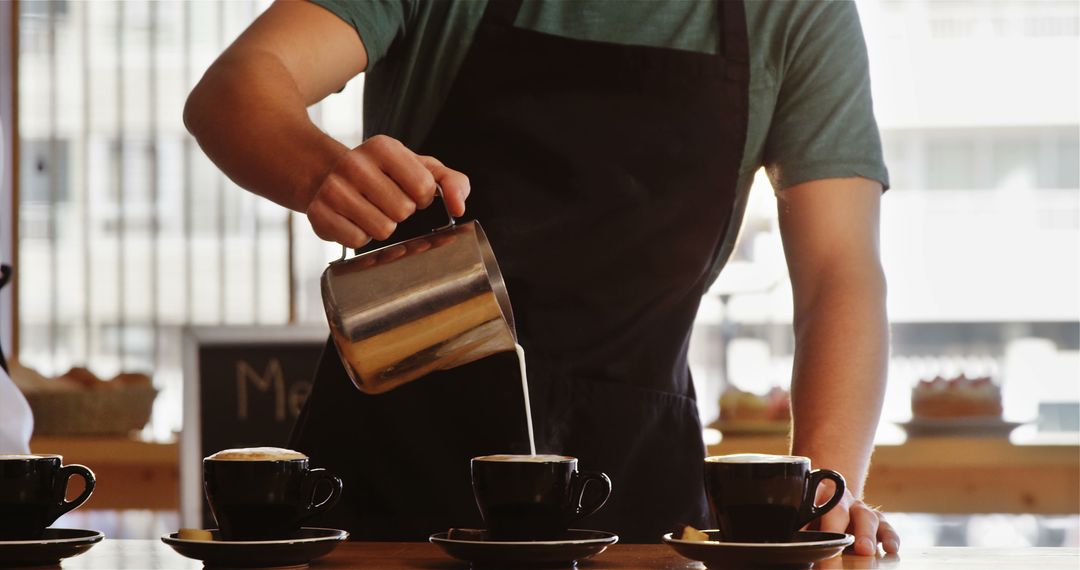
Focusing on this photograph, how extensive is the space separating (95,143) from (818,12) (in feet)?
10.5

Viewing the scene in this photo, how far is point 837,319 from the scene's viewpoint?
129cm

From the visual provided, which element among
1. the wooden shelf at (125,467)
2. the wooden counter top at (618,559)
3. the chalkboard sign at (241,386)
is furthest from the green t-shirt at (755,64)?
the wooden shelf at (125,467)

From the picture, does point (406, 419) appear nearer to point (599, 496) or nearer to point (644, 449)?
point (644, 449)

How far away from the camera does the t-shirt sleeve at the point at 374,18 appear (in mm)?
1237

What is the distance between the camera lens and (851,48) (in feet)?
4.63

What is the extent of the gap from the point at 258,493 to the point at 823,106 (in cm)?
80

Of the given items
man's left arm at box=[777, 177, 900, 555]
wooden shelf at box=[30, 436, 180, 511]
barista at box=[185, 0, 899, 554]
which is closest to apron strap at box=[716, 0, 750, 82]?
barista at box=[185, 0, 899, 554]

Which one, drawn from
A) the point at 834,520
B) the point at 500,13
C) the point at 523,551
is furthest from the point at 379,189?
the point at 500,13

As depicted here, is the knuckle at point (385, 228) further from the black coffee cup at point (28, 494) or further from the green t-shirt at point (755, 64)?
the green t-shirt at point (755, 64)

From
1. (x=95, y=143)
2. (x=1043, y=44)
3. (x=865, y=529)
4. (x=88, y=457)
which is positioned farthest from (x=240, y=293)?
(x=865, y=529)

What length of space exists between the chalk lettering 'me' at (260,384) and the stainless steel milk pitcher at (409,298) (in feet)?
4.31

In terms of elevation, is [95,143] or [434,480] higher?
[95,143]

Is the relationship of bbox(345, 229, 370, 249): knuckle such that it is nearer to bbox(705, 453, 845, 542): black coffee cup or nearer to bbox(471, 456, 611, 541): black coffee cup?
bbox(471, 456, 611, 541): black coffee cup

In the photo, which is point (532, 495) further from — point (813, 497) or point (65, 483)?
point (65, 483)
